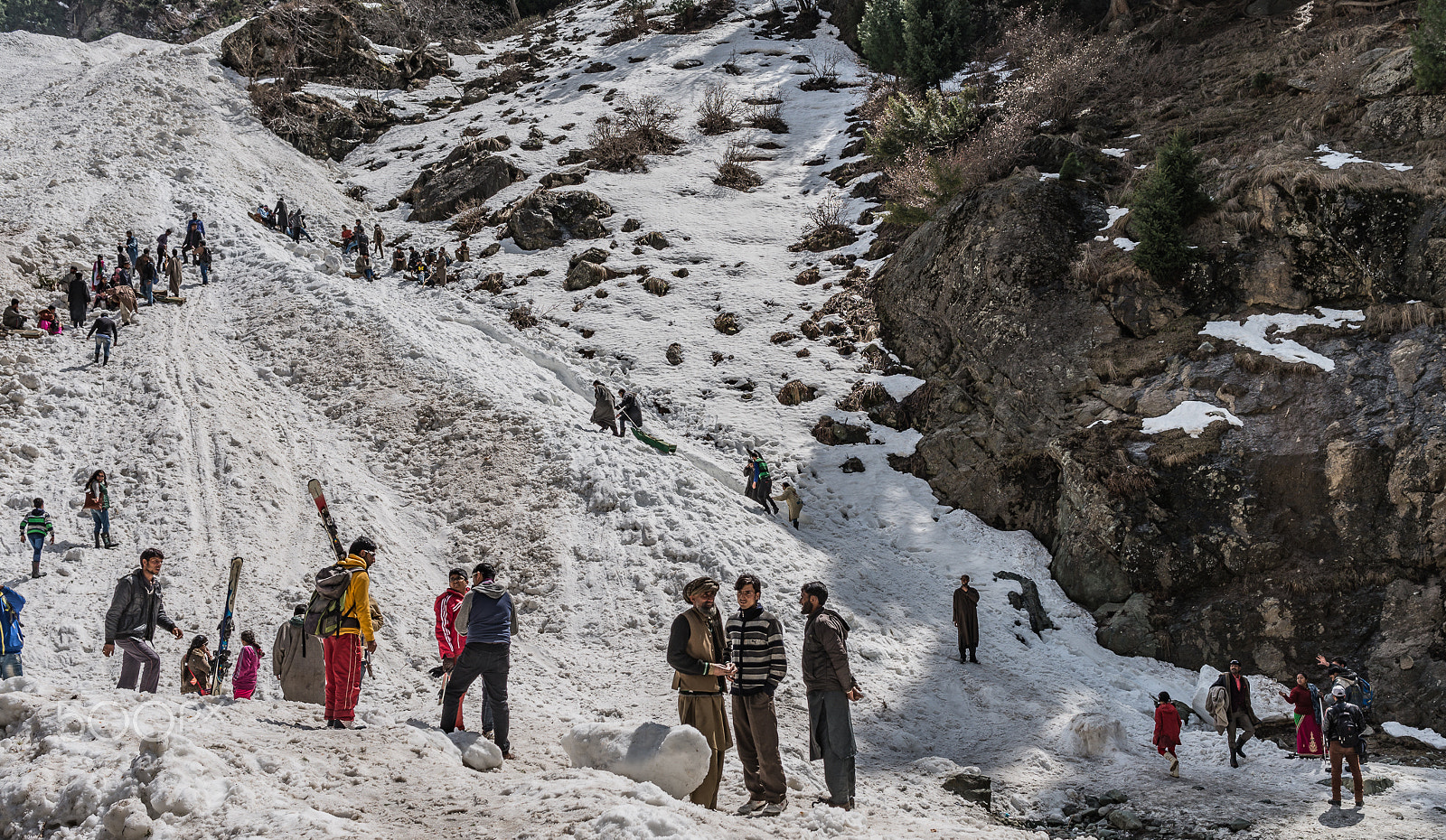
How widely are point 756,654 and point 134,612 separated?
5.75 m

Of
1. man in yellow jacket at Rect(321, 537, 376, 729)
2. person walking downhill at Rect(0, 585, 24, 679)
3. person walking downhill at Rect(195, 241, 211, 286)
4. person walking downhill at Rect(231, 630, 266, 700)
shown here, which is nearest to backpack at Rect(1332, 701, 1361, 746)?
man in yellow jacket at Rect(321, 537, 376, 729)

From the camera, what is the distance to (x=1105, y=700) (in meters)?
11.6

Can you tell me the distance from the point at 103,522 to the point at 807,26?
43952 mm

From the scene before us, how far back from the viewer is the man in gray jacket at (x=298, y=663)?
7.78 meters

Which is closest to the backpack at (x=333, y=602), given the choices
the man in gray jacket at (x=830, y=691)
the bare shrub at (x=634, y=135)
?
the man in gray jacket at (x=830, y=691)

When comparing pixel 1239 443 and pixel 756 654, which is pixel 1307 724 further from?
pixel 756 654

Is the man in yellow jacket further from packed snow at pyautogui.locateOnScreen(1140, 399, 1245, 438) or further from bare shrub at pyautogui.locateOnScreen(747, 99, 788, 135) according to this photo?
bare shrub at pyautogui.locateOnScreen(747, 99, 788, 135)

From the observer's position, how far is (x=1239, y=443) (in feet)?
44.5

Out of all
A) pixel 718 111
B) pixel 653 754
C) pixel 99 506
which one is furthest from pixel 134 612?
pixel 718 111

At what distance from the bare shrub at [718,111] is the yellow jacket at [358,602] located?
32420mm

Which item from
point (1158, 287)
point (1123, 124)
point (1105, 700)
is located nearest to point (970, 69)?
point (1123, 124)

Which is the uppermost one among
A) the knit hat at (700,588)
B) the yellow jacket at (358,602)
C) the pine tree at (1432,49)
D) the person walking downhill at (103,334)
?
the pine tree at (1432,49)

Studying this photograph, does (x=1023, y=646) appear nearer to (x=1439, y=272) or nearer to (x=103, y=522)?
(x=1439, y=272)

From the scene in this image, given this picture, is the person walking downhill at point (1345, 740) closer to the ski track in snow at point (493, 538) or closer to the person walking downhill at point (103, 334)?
the ski track in snow at point (493, 538)
